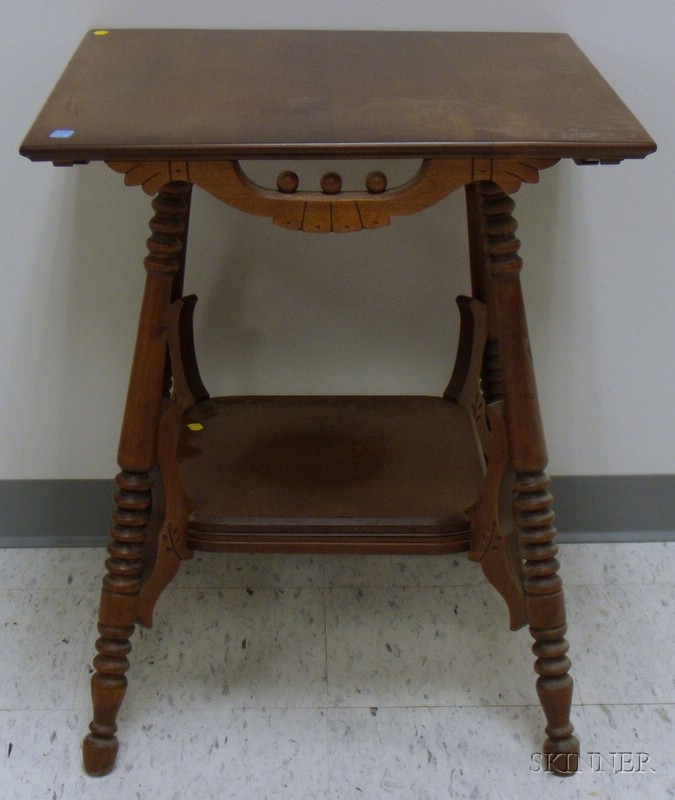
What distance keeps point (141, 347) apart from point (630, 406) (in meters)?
0.93

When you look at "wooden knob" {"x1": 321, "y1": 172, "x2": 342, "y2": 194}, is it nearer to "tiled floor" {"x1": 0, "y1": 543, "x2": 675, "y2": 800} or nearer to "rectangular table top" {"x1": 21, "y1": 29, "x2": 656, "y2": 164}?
"rectangular table top" {"x1": 21, "y1": 29, "x2": 656, "y2": 164}

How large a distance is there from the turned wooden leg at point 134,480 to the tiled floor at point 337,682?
0.31 ft

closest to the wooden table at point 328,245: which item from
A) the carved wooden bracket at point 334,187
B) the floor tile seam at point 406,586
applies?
the carved wooden bracket at point 334,187

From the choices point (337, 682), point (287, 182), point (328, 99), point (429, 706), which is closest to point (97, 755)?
point (337, 682)

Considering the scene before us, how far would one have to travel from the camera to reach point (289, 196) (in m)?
1.13

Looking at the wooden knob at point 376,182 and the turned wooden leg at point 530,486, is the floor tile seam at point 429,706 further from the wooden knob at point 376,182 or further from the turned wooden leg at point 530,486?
the wooden knob at point 376,182

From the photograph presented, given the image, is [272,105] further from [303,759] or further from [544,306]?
[303,759]

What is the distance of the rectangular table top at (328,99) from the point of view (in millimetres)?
1081

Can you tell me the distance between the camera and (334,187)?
1121 mm

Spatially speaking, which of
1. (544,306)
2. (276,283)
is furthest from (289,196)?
(544,306)

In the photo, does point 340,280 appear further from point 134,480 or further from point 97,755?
point 97,755

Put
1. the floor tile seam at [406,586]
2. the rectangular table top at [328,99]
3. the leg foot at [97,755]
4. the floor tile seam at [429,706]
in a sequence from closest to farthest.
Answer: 1. the rectangular table top at [328,99]
2. the leg foot at [97,755]
3. the floor tile seam at [429,706]
4. the floor tile seam at [406,586]

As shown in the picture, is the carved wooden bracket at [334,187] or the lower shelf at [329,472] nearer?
the carved wooden bracket at [334,187]

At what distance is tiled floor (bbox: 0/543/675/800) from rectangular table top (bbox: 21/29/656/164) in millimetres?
818
